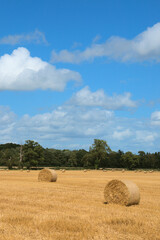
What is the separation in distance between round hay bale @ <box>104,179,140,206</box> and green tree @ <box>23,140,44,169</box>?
59.8 m

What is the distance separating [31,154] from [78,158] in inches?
1756

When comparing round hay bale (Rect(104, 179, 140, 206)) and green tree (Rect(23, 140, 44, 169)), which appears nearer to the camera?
round hay bale (Rect(104, 179, 140, 206))

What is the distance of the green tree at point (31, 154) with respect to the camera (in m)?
74.9

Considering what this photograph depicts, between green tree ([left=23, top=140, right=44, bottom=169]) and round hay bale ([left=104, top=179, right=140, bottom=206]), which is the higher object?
green tree ([left=23, top=140, right=44, bottom=169])

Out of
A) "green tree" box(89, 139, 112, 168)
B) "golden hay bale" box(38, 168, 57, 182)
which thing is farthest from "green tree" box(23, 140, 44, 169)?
"golden hay bale" box(38, 168, 57, 182)

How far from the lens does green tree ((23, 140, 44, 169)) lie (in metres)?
74.9

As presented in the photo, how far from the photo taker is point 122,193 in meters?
15.4

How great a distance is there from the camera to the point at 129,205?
1499 cm

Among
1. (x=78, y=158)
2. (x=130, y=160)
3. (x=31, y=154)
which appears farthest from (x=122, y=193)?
(x=78, y=158)

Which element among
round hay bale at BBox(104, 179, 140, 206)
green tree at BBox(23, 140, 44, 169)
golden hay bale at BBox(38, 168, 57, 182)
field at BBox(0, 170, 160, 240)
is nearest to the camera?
field at BBox(0, 170, 160, 240)

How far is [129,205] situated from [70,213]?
421 cm

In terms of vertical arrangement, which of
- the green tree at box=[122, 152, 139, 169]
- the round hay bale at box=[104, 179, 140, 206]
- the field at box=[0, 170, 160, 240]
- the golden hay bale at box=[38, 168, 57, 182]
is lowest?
the field at box=[0, 170, 160, 240]

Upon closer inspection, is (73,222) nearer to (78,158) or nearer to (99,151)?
(99,151)

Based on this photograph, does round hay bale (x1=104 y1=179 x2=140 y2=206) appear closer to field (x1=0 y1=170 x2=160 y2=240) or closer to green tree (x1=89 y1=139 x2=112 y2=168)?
field (x1=0 y1=170 x2=160 y2=240)
